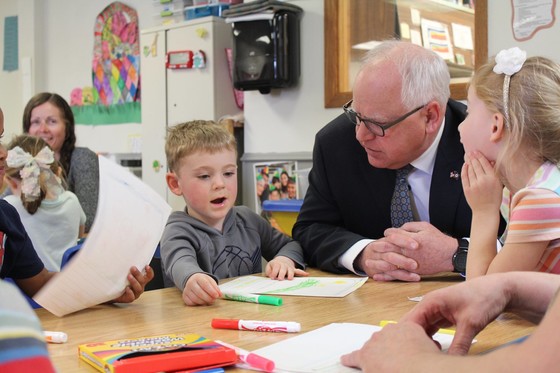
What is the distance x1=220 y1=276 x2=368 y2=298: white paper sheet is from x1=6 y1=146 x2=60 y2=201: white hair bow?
140 cm

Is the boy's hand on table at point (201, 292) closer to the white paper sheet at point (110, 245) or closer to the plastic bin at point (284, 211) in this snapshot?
the white paper sheet at point (110, 245)

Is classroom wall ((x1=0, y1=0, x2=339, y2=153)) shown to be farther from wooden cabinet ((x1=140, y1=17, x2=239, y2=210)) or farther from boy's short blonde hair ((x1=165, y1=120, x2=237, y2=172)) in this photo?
boy's short blonde hair ((x1=165, y1=120, x2=237, y2=172))

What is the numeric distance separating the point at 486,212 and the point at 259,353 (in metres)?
0.78

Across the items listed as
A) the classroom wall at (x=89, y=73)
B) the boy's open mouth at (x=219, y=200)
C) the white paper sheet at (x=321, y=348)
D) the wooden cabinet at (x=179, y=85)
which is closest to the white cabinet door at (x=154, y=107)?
the wooden cabinet at (x=179, y=85)

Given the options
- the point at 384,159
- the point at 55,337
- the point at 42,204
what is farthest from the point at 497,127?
the point at 42,204

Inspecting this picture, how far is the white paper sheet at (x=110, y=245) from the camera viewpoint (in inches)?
44.1

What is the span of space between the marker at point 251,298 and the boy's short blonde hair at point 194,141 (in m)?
0.56

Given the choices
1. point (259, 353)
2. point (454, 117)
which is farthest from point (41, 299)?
point (454, 117)

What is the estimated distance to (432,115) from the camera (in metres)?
1.98

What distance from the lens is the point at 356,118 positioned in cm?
195

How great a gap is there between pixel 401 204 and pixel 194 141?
0.62 m

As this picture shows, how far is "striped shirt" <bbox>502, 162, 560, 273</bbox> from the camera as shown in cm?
126

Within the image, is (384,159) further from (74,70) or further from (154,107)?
(74,70)

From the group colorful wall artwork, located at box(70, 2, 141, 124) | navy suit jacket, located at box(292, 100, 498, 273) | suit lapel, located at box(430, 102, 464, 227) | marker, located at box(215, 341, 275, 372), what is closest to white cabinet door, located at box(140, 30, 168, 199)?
colorful wall artwork, located at box(70, 2, 141, 124)
